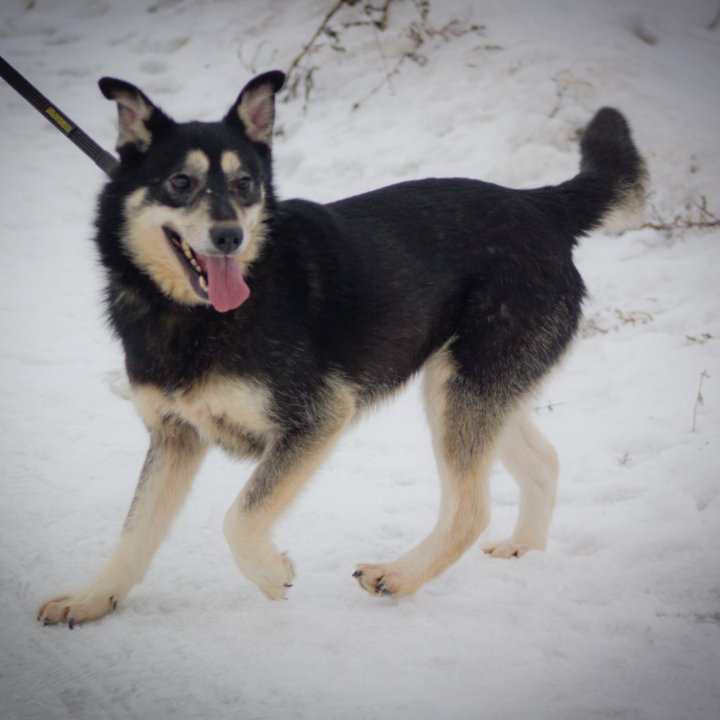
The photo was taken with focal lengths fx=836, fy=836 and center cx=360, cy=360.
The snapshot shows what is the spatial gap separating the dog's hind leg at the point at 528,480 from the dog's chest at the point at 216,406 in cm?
117

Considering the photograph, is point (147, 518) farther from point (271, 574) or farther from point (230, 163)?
point (230, 163)

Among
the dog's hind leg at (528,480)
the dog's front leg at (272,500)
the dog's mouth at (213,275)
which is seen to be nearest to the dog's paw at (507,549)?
the dog's hind leg at (528,480)

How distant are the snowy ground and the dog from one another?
0.30 meters

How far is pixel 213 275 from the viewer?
3158 millimetres

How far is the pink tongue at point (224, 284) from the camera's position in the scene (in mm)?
3129

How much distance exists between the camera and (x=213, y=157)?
328cm

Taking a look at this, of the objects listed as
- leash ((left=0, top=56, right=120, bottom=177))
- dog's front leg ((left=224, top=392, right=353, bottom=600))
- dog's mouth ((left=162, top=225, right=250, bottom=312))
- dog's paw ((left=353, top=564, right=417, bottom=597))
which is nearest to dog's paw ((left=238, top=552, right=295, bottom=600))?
dog's front leg ((left=224, top=392, right=353, bottom=600))

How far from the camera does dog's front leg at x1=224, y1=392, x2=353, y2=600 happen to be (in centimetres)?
319

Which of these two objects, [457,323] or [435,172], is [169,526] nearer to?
[457,323]

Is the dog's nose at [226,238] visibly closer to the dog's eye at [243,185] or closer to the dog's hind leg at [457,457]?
the dog's eye at [243,185]

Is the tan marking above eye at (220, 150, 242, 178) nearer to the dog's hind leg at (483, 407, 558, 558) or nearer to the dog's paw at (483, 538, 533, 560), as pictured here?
the dog's hind leg at (483, 407, 558, 558)

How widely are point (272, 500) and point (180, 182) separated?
128 centimetres

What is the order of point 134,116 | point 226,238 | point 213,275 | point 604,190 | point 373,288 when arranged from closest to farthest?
point 226,238
point 213,275
point 134,116
point 373,288
point 604,190

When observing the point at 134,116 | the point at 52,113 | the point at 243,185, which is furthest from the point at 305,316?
the point at 52,113
